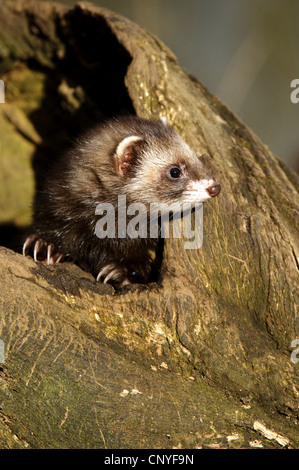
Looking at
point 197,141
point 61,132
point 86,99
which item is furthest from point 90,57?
point 197,141

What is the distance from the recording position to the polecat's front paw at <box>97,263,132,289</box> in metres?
3.08

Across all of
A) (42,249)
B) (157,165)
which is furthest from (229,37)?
(42,249)

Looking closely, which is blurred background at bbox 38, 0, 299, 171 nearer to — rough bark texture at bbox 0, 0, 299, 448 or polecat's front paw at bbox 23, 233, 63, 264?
rough bark texture at bbox 0, 0, 299, 448

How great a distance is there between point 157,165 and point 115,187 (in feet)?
0.99

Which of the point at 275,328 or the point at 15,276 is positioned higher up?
the point at 275,328

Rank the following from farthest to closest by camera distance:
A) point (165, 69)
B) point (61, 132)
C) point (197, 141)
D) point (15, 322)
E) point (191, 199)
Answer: point (61, 132) < point (165, 69) < point (197, 141) < point (191, 199) < point (15, 322)

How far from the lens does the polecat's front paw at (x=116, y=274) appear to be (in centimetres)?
308

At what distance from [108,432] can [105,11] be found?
3094 mm

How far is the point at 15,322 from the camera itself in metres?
2.39

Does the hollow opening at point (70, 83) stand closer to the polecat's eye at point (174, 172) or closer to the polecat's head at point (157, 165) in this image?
the polecat's head at point (157, 165)

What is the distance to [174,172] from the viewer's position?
2.95 meters

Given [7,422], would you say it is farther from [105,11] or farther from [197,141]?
[105,11]

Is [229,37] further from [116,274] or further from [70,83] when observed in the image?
[116,274]

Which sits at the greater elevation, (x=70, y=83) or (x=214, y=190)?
(x=70, y=83)
